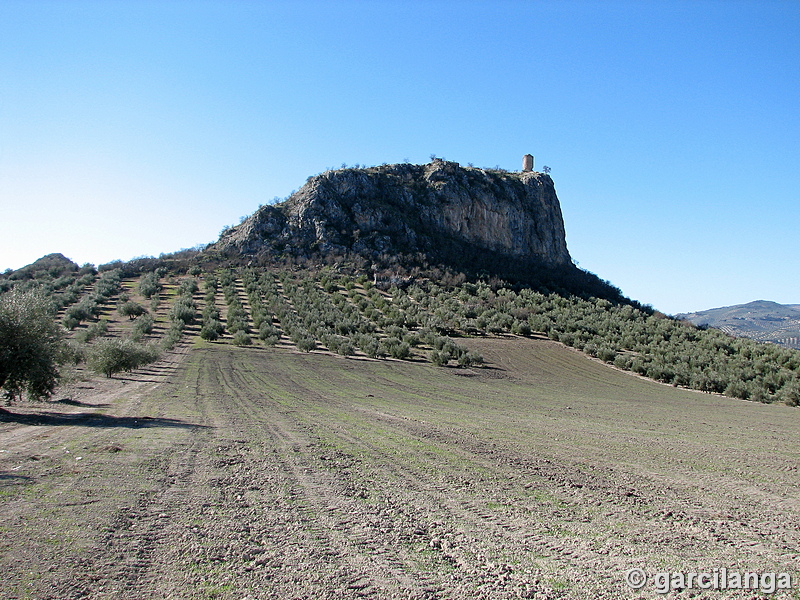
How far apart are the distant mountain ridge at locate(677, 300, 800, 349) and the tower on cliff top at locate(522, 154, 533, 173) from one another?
48.8m

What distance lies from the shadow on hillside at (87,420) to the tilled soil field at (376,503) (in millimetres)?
101

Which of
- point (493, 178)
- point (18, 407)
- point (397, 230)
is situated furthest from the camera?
point (493, 178)

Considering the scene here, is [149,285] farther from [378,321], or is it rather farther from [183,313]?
[378,321]

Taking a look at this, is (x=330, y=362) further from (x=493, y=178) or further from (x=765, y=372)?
(x=493, y=178)

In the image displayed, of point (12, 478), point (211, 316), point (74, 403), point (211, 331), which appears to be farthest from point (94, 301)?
point (12, 478)

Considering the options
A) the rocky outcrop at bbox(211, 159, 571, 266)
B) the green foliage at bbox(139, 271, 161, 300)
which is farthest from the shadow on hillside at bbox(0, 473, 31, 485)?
the rocky outcrop at bbox(211, 159, 571, 266)

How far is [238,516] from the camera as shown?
5.85m

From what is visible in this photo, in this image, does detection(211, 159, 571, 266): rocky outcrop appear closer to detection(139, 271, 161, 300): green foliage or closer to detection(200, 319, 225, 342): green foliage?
detection(139, 271, 161, 300): green foliage

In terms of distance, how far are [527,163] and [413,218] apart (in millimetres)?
34586

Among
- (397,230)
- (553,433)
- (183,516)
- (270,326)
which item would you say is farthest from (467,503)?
(397,230)

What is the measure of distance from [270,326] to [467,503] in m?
35.2

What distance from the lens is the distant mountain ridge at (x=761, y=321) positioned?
119550mm

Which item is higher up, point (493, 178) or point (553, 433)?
point (493, 178)

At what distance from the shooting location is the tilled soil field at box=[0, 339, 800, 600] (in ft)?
14.7
